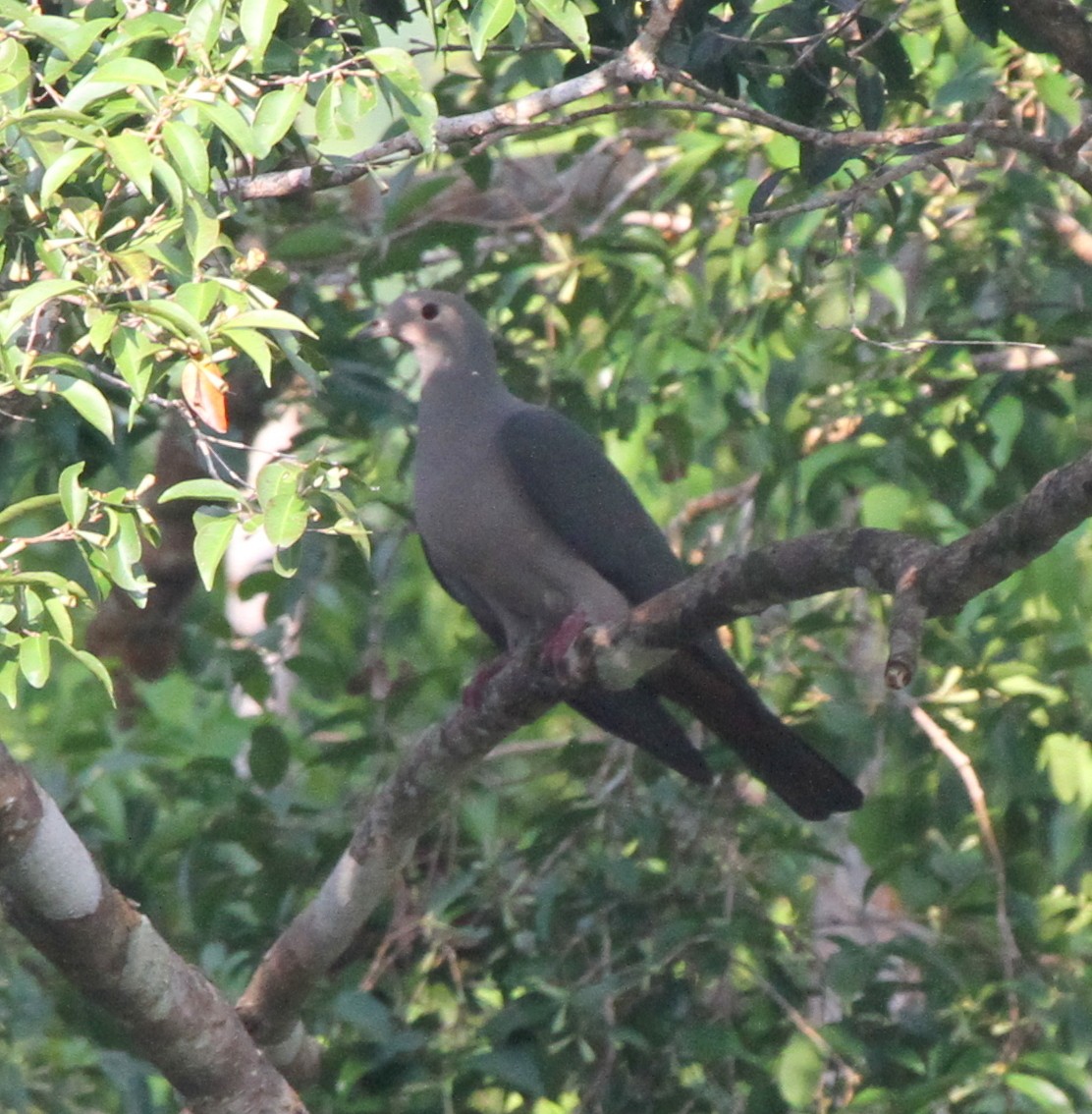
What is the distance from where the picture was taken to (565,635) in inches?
140

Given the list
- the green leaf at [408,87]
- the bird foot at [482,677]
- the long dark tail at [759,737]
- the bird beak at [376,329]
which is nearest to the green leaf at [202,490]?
the green leaf at [408,87]

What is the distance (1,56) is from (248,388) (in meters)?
2.78

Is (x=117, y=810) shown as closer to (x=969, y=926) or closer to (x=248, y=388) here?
(x=248, y=388)

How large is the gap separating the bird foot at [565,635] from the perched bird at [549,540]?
0.12 feet

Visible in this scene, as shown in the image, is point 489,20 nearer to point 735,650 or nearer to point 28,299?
point 28,299

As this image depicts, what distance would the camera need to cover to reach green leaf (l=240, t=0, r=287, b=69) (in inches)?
72.6

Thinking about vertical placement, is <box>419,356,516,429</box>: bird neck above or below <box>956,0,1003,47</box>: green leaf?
below

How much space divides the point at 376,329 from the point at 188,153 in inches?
96.3

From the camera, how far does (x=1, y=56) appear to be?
180 centimetres

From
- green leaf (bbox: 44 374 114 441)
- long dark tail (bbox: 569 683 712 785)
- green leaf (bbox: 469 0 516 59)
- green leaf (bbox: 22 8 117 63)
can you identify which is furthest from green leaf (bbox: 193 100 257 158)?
long dark tail (bbox: 569 683 712 785)

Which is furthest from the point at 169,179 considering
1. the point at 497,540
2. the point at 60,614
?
the point at 497,540

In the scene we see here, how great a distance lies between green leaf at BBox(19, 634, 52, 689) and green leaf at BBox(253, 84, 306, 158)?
634mm

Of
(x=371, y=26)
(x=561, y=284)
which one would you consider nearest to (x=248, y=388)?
(x=561, y=284)

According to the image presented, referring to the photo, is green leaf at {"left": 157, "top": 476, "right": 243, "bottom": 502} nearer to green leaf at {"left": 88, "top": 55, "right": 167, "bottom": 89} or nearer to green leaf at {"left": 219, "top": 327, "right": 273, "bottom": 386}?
green leaf at {"left": 219, "top": 327, "right": 273, "bottom": 386}
